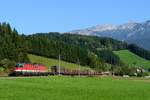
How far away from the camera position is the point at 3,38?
169 metres

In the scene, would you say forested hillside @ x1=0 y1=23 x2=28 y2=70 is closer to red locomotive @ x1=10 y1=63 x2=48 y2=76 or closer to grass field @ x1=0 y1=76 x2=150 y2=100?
red locomotive @ x1=10 y1=63 x2=48 y2=76

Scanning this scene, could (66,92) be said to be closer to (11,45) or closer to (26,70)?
(26,70)

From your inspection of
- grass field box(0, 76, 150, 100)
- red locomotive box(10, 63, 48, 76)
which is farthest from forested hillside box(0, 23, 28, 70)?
grass field box(0, 76, 150, 100)

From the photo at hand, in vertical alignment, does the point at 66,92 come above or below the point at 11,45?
below

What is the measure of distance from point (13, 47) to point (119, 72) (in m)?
51.2

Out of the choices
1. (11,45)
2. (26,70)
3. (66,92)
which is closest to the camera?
(66,92)

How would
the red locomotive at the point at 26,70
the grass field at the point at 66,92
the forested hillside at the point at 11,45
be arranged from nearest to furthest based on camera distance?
the grass field at the point at 66,92 < the red locomotive at the point at 26,70 < the forested hillside at the point at 11,45

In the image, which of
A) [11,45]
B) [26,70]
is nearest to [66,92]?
[26,70]

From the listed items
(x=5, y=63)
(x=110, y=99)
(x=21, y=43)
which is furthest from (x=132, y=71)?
(x=110, y=99)

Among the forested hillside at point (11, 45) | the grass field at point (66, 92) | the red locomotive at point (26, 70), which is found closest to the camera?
the grass field at point (66, 92)

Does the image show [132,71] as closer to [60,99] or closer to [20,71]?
[20,71]

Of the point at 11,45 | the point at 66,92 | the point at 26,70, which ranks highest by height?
the point at 11,45

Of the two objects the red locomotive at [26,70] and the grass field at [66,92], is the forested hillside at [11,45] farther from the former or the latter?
the grass field at [66,92]

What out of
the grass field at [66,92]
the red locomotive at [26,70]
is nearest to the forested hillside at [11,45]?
the red locomotive at [26,70]
